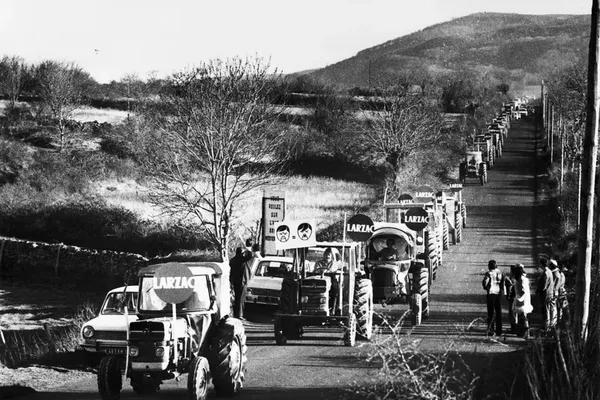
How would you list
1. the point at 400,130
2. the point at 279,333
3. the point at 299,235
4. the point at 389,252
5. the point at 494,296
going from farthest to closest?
the point at 400,130, the point at 389,252, the point at 494,296, the point at 279,333, the point at 299,235

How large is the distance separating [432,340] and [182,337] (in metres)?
8.10

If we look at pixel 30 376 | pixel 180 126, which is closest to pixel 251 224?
pixel 180 126

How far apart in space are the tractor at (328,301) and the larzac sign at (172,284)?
6395 millimetres

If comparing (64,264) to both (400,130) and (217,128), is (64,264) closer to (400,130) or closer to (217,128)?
(217,128)

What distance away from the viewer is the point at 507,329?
23906 millimetres

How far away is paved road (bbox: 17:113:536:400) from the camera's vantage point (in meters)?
16.9

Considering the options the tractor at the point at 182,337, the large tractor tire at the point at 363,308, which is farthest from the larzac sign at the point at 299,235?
the tractor at the point at 182,337

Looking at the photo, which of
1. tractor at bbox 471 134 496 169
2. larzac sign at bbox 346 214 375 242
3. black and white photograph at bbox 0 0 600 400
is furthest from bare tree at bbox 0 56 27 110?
larzac sign at bbox 346 214 375 242

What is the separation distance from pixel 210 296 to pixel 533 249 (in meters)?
27.5

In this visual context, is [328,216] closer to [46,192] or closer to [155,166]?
[155,166]

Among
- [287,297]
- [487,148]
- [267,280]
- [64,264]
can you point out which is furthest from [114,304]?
[487,148]

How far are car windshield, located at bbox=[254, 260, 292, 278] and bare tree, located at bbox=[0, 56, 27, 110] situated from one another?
200 feet

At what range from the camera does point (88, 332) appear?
2016 cm

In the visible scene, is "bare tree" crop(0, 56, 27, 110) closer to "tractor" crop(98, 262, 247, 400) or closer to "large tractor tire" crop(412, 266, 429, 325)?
"large tractor tire" crop(412, 266, 429, 325)
